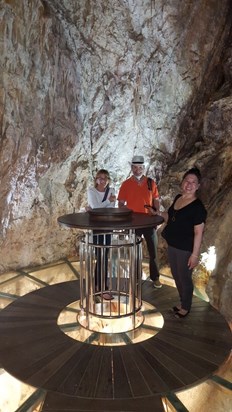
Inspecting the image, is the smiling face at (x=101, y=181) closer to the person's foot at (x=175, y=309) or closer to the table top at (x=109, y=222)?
the table top at (x=109, y=222)

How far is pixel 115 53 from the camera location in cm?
501

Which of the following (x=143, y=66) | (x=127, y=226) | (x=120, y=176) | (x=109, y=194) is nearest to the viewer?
(x=127, y=226)

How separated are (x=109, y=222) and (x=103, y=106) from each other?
3.00 meters

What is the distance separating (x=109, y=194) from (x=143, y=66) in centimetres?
261

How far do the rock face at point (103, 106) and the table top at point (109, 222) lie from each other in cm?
140

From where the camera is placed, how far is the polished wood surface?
9.24 ft

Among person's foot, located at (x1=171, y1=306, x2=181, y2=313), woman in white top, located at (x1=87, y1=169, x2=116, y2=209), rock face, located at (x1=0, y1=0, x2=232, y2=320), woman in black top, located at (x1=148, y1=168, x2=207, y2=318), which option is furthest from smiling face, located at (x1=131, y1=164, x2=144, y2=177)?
person's foot, located at (x1=171, y1=306, x2=181, y2=313)

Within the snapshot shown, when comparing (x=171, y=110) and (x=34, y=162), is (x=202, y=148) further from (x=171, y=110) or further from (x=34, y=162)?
(x=34, y=162)

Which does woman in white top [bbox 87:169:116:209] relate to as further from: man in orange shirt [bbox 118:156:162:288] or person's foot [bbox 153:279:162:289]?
person's foot [bbox 153:279:162:289]

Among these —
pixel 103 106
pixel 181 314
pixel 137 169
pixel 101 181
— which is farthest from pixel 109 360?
pixel 103 106

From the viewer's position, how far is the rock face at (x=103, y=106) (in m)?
4.34

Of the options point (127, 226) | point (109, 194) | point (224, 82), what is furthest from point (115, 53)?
point (127, 226)

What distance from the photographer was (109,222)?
292 centimetres

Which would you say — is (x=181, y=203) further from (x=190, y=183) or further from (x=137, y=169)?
(x=137, y=169)
